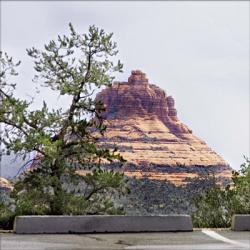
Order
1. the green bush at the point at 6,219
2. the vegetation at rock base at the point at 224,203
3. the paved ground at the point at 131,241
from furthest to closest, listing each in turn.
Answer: the vegetation at rock base at the point at 224,203 < the green bush at the point at 6,219 < the paved ground at the point at 131,241

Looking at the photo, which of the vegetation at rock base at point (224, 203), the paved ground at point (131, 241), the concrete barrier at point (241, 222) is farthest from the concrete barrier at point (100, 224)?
the vegetation at rock base at point (224, 203)

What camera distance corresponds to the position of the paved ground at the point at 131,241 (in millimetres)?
10250

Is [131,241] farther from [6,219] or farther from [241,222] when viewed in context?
[6,219]

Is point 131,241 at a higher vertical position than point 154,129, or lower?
lower

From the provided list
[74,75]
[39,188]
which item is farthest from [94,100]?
[39,188]

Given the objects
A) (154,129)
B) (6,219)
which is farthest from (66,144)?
(154,129)

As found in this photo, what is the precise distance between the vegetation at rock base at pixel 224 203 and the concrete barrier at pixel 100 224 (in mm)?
2327

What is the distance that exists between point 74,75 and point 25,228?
3.92m

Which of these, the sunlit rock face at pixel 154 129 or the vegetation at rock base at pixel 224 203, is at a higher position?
the sunlit rock face at pixel 154 129

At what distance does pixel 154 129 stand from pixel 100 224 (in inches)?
4241

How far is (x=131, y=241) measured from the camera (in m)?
11.2

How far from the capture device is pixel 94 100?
14.4 meters

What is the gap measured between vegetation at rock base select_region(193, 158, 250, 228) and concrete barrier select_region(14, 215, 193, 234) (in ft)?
7.63

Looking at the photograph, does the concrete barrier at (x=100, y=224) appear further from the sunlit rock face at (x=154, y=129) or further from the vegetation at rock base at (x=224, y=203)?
the sunlit rock face at (x=154, y=129)
